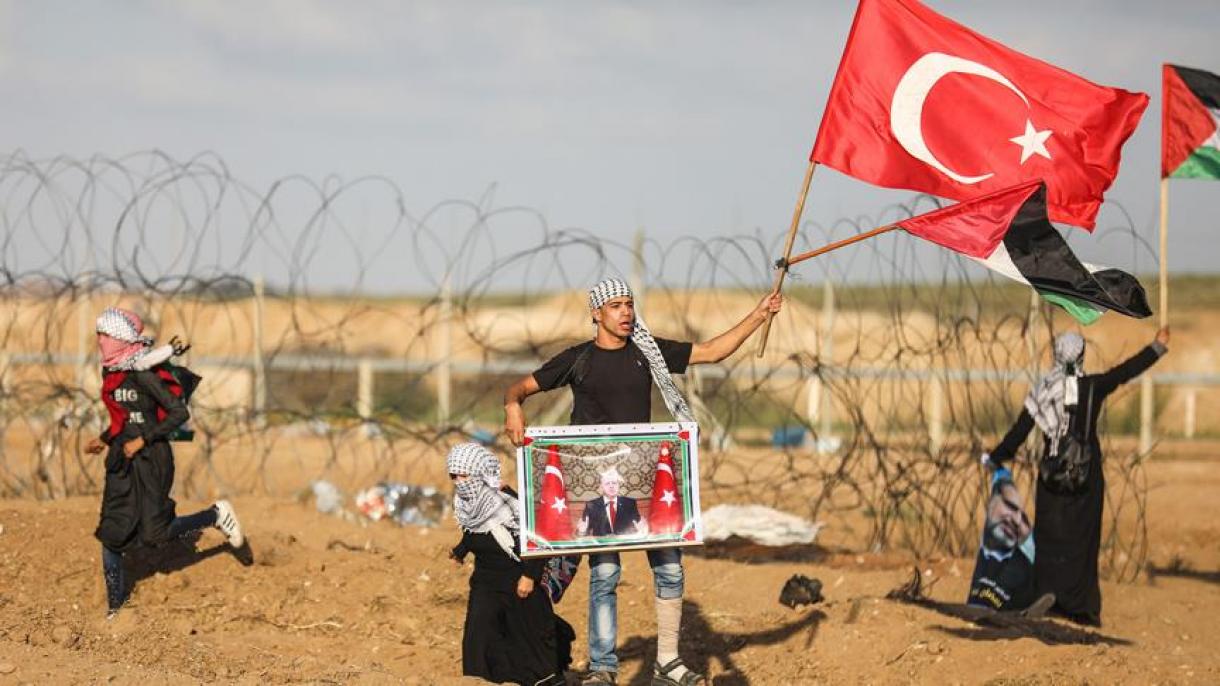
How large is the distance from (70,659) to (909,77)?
14.7ft

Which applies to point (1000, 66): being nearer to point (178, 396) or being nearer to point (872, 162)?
point (872, 162)

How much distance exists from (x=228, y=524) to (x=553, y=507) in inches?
125

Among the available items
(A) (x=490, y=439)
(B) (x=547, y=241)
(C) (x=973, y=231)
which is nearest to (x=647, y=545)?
(C) (x=973, y=231)

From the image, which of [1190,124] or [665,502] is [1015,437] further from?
[665,502]

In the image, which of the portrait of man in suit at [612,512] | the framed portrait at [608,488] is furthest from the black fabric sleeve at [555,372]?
the portrait of man in suit at [612,512]

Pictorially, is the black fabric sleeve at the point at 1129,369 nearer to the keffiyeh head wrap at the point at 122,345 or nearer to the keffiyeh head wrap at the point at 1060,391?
the keffiyeh head wrap at the point at 1060,391

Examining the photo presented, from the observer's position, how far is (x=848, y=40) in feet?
23.4

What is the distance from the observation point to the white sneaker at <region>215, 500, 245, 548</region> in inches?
325

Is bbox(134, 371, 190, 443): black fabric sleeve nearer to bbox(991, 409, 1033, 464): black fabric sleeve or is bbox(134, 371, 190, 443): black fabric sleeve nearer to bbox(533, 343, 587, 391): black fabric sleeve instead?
bbox(533, 343, 587, 391): black fabric sleeve

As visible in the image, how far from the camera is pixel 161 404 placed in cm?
759

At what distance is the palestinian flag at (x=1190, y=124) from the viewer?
8867mm

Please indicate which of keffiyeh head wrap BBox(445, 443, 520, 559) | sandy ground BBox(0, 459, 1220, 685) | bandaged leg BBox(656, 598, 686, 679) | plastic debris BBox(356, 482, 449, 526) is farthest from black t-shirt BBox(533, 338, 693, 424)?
plastic debris BBox(356, 482, 449, 526)

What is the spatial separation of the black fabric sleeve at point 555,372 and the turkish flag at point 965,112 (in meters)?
1.87

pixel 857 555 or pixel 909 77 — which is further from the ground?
pixel 909 77
